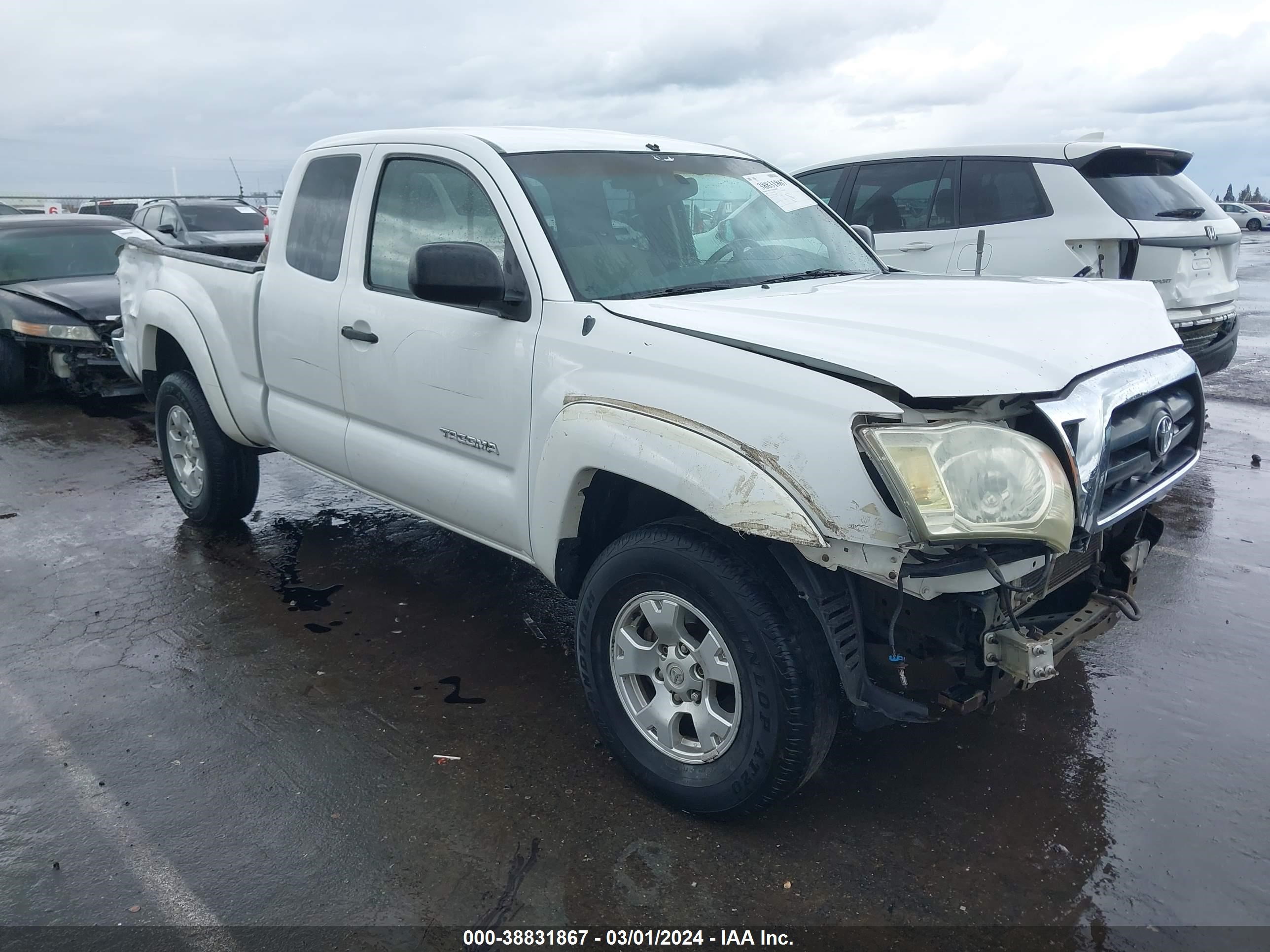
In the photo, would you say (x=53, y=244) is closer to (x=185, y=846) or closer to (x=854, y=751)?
(x=185, y=846)

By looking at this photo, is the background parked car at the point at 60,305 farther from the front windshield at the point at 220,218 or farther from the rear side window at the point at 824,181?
the rear side window at the point at 824,181

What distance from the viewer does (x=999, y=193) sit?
23.7 feet

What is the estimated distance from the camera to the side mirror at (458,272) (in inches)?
125

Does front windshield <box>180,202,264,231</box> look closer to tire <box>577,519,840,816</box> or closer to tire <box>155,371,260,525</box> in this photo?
tire <box>155,371,260,525</box>

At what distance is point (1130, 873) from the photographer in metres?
2.77

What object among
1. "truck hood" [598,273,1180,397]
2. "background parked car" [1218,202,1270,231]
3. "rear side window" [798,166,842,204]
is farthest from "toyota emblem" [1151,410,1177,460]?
"background parked car" [1218,202,1270,231]

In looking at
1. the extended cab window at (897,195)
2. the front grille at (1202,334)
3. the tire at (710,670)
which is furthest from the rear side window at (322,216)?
the front grille at (1202,334)

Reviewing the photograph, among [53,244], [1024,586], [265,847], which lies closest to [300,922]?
[265,847]

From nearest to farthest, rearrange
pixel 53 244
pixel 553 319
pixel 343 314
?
pixel 553 319 < pixel 343 314 < pixel 53 244

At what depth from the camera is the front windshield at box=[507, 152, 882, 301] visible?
11.3ft

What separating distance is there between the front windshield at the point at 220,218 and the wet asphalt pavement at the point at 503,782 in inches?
437

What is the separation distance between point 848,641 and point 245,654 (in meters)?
2.64

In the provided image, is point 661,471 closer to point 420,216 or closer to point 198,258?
point 420,216

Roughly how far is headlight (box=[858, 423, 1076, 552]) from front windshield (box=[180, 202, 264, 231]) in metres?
14.4
